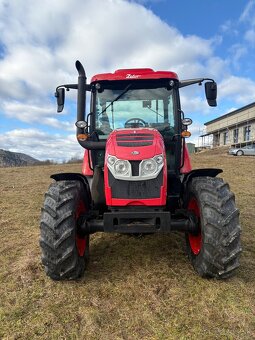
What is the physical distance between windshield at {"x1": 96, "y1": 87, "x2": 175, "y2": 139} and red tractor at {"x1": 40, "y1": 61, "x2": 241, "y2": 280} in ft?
0.24

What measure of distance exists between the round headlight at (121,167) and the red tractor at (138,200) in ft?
0.04

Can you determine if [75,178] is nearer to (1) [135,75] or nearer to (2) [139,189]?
(2) [139,189]

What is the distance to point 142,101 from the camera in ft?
15.9

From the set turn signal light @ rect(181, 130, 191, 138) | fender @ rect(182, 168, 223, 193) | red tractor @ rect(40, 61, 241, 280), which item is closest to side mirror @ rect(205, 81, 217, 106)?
red tractor @ rect(40, 61, 241, 280)

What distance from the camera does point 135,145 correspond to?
12.6 ft

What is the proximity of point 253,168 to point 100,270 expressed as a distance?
1409 centimetres

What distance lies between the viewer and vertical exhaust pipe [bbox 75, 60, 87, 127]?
13.3 ft

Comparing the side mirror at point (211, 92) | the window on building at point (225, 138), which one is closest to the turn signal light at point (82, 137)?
the side mirror at point (211, 92)

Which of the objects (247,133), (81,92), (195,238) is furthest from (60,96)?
(247,133)

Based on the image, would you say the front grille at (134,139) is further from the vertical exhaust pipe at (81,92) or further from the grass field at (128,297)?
the grass field at (128,297)

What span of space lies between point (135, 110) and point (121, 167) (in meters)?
1.49

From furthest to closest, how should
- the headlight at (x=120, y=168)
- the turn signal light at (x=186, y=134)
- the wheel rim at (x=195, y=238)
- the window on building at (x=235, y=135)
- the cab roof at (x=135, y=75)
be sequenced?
the window on building at (x=235, y=135)
the cab roof at (x=135, y=75)
the turn signal light at (x=186, y=134)
the wheel rim at (x=195, y=238)
the headlight at (x=120, y=168)

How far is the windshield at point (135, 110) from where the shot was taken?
4.84 metres

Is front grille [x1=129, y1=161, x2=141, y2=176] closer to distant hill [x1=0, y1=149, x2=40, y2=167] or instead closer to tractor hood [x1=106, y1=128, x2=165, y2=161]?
tractor hood [x1=106, y1=128, x2=165, y2=161]
